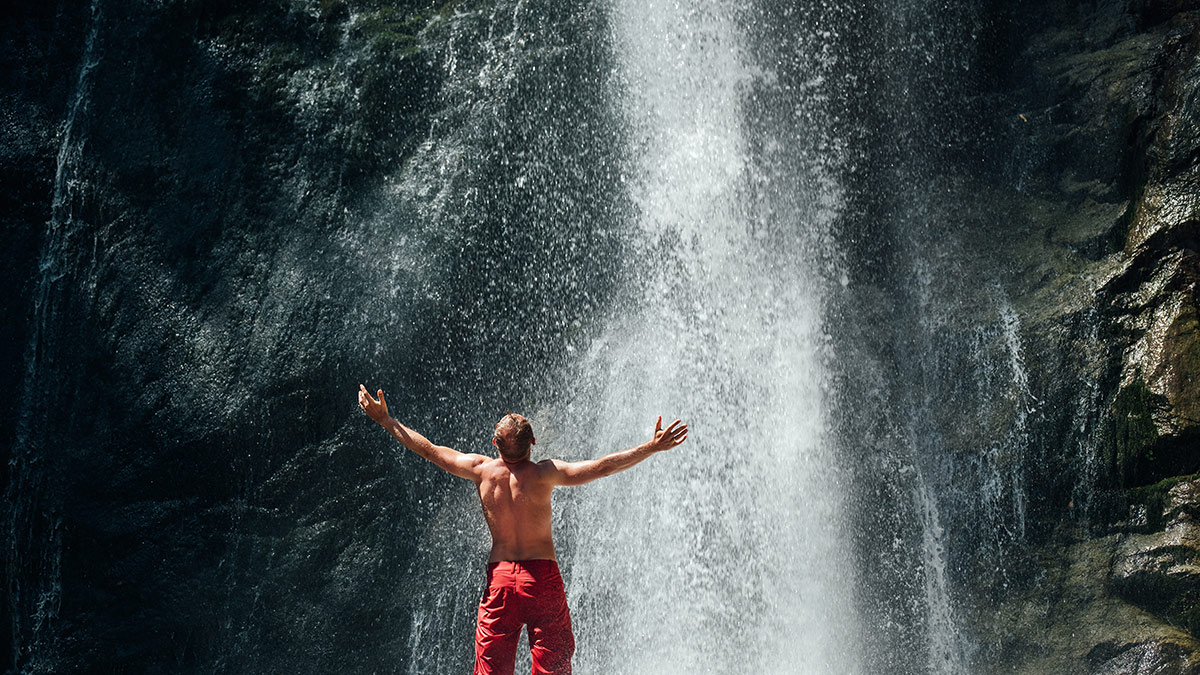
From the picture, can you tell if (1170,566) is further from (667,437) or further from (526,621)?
(526,621)

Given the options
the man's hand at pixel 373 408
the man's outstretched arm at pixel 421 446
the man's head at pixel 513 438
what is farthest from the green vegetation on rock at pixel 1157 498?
the man's hand at pixel 373 408

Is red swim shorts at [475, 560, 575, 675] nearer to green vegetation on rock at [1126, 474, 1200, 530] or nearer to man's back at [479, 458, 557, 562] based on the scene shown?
man's back at [479, 458, 557, 562]

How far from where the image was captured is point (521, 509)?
4500 millimetres

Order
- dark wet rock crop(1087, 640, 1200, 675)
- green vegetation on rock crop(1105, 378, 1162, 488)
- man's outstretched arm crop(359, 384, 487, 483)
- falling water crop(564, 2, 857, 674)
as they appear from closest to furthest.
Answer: man's outstretched arm crop(359, 384, 487, 483)
dark wet rock crop(1087, 640, 1200, 675)
green vegetation on rock crop(1105, 378, 1162, 488)
falling water crop(564, 2, 857, 674)

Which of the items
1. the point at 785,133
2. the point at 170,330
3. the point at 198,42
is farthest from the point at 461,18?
the point at 170,330

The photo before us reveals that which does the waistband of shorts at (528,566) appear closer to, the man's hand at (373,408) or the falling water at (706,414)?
the man's hand at (373,408)

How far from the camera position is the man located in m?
4.42

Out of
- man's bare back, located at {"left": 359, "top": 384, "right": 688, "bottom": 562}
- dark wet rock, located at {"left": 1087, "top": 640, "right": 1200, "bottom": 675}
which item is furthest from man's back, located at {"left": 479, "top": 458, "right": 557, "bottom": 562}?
dark wet rock, located at {"left": 1087, "top": 640, "right": 1200, "bottom": 675}

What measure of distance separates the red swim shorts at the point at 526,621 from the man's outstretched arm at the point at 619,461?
444 millimetres

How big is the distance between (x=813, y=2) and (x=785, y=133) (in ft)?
4.39

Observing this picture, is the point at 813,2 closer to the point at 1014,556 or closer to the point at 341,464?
the point at 1014,556

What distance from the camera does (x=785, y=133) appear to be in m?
8.71

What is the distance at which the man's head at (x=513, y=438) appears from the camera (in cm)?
448

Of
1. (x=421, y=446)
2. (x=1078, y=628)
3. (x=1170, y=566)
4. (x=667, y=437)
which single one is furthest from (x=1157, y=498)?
(x=421, y=446)
